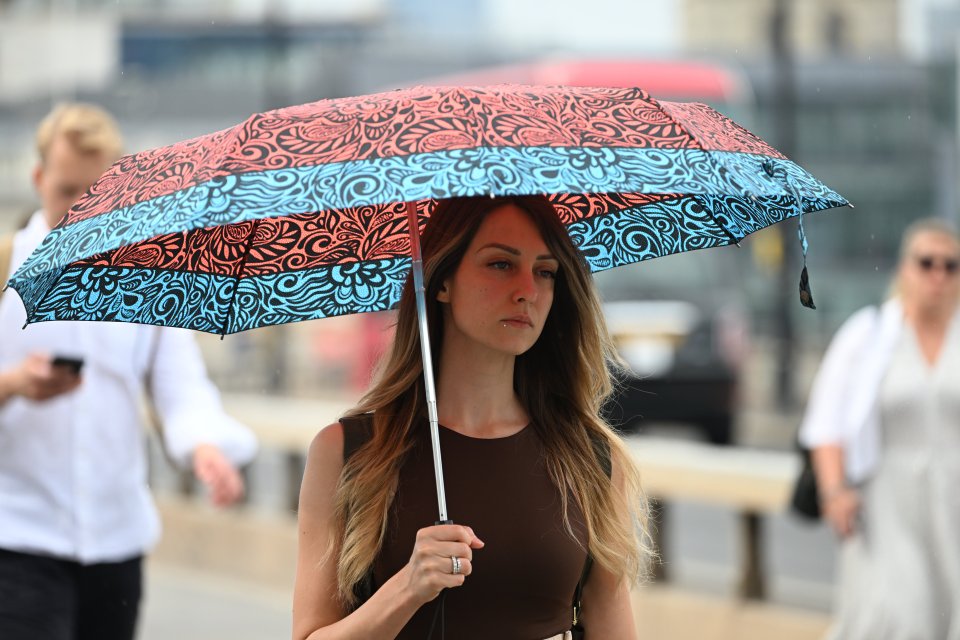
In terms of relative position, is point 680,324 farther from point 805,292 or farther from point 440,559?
point 440,559

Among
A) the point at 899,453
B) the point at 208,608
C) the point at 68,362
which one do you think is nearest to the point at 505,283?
the point at 68,362

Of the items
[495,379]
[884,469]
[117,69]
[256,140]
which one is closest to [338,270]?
[495,379]

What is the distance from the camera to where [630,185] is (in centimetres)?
241

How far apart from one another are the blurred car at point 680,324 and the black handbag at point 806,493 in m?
11.1

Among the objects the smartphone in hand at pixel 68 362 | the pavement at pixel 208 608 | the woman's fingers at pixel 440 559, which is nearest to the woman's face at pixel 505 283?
the woman's fingers at pixel 440 559

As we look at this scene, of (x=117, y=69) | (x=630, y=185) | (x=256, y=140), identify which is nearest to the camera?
(x=630, y=185)

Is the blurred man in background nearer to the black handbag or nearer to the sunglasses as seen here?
the black handbag

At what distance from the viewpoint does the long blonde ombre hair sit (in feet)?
8.99

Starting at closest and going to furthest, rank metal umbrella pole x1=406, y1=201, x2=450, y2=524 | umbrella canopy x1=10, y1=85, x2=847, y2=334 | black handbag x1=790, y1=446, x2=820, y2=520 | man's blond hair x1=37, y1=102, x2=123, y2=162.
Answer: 1. umbrella canopy x1=10, y1=85, x2=847, y2=334
2. metal umbrella pole x1=406, y1=201, x2=450, y2=524
3. man's blond hair x1=37, y1=102, x2=123, y2=162
4. black handbag x1=790, y1=446, x2=820, y2=520

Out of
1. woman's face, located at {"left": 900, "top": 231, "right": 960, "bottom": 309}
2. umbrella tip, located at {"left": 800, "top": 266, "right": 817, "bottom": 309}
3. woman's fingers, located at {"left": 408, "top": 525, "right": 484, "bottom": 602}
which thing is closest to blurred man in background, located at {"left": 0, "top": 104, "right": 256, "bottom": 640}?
woman's fingers, located at {"left": 408, "top": 525, "right": 484, "bottom": 602}

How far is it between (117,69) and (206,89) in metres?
2.59

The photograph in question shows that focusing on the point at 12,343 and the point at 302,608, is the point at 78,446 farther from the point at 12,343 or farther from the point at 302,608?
the point at 302,608

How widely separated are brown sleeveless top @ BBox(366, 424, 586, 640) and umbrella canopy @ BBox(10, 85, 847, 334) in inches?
19.2

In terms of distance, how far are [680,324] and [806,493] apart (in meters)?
11.3
